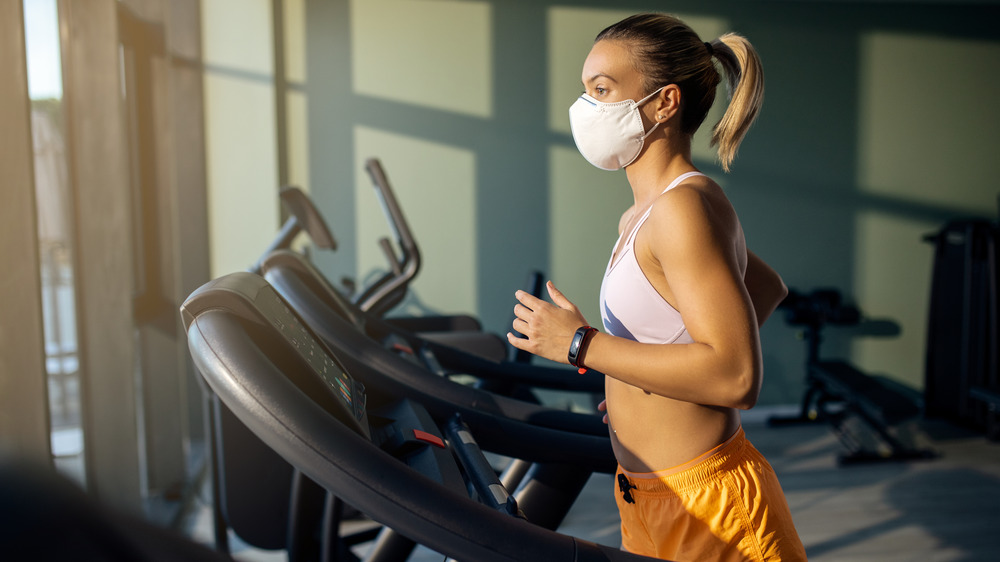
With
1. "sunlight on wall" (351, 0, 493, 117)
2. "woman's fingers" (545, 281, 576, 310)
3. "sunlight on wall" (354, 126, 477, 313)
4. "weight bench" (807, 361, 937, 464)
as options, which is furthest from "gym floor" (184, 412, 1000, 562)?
"sunlight on wall" (351, 0, 493, 117)

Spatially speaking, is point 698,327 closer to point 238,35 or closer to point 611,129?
point 611,129

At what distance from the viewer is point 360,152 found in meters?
3.91

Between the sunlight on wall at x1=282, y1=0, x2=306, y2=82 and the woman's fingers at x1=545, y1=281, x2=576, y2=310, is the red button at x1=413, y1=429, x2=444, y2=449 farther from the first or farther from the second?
the sunlight on wall at x1=282, y1=0, x2=306, y2=82

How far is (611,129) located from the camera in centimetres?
101

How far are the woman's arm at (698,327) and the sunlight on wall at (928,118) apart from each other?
3.97m

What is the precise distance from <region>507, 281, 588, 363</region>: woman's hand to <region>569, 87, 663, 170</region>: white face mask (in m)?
0.29

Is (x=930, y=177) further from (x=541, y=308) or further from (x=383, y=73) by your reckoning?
(x=541, y=308)

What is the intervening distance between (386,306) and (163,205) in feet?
3.35

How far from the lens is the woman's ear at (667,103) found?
964mm

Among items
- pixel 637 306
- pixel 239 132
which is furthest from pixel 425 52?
pixel 637 306

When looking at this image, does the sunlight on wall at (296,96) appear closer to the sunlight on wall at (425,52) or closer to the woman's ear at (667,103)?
the sunlight on wall at (425,52)

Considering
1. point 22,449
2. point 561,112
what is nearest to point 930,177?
point 561,112

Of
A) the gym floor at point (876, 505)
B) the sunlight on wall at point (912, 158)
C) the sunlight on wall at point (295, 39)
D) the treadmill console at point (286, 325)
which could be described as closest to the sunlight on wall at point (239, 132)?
the sunlight on wall at point (295, 39)

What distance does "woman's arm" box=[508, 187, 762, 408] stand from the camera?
78 cm
